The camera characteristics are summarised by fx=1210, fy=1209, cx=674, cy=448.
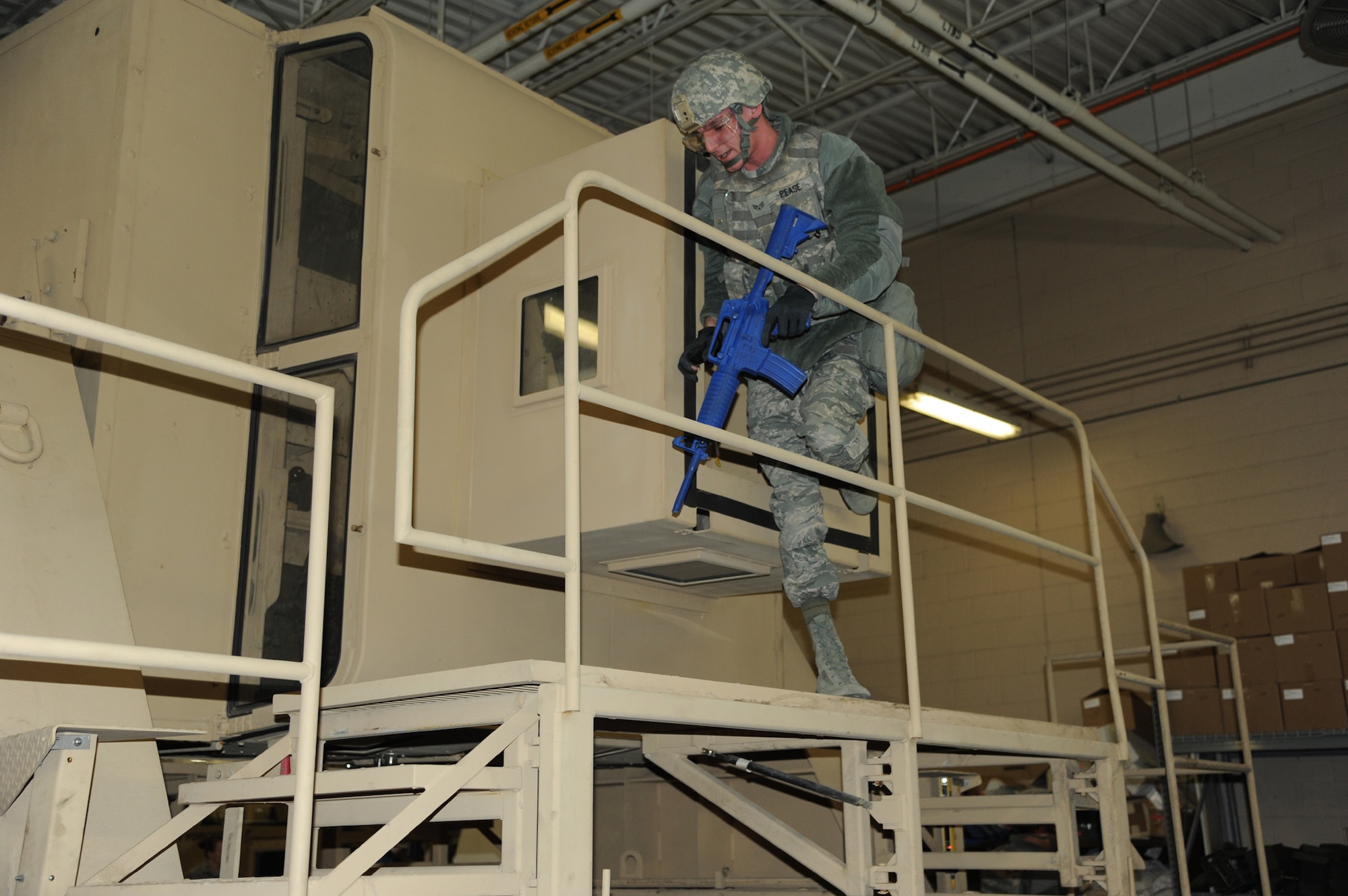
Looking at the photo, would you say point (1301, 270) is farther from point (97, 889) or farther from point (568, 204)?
point (97, 889)

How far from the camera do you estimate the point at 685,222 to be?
3.39m

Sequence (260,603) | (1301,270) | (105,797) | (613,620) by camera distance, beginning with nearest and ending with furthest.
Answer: (105,797) → (260,603) → (613,620) → (1301,270)

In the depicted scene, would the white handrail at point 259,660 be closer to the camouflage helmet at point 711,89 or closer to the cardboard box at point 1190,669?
the camouflage helmet at point 711,89

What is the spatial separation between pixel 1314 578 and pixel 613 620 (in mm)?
5865

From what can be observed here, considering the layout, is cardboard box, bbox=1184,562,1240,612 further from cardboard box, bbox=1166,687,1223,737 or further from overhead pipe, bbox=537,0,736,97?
overhead pipe, bbox=537,0,736,97

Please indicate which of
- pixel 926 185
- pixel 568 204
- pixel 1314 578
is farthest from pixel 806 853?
pixel 926 185

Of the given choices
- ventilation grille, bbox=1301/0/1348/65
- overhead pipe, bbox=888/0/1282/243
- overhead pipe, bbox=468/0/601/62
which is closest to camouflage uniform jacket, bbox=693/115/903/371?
overhead pipe, bbox=468/0/601/62

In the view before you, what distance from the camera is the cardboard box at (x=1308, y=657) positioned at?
26.6 feet

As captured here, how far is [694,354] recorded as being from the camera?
3977 mm

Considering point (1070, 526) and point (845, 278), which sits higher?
point (1070, 526)

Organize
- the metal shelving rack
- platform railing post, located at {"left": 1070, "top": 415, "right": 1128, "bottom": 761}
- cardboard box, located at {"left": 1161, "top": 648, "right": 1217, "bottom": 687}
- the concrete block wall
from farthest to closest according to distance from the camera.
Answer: the concrete block wall, cardboard box, located at {"left": 1161, "top": 648, "right": 1217, "bottom": 687}, the metal shelving rack, platform railing post, located at {"left": 1070, "top": 415, "right": 1128, "bottom": 761}

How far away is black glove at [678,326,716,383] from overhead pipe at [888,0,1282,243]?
4.50 metres

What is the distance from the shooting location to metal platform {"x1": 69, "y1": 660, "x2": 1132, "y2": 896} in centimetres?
262

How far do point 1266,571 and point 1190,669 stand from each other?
2.89ft
